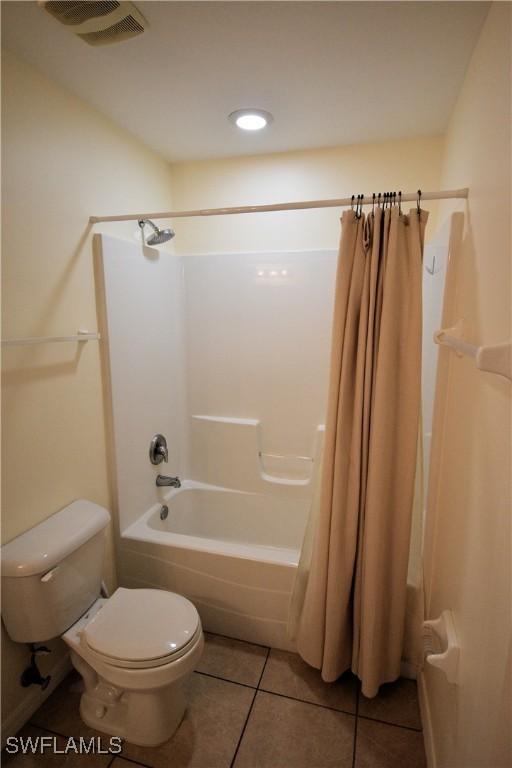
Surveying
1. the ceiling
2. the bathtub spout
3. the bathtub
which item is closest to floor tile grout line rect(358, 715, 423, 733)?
the bathtub

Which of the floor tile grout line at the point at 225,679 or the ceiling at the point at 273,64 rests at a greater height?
the ceiling at the point at 273,64

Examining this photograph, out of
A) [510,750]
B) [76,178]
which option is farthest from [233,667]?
[76,178]

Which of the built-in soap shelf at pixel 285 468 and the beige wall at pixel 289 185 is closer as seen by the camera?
the beige wall at pixel 289 185

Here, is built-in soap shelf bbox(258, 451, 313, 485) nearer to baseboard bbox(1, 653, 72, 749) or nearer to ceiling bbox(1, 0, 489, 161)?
baseboard bbox(1, 653, 72, 749)

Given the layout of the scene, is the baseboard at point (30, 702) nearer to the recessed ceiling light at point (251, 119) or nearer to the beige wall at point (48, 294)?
the beige wall at point (48, 294)

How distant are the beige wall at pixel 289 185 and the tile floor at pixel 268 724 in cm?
222

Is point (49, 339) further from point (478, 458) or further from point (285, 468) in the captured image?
point (285, 468)

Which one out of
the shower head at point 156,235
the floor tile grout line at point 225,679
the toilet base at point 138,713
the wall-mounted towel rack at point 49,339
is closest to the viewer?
the wall-mounted towel rack at point 49,339

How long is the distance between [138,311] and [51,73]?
995 millimetres

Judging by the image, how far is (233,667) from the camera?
1.70m

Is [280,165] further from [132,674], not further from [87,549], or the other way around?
[132,674]

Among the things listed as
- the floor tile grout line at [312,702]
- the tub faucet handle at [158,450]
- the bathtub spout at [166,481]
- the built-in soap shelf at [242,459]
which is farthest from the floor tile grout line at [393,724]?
the tub faucet handle at [158,450]

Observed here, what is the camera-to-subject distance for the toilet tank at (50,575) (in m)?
1.30

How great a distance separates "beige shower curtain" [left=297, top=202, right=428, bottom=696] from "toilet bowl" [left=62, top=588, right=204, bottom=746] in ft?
1.79
